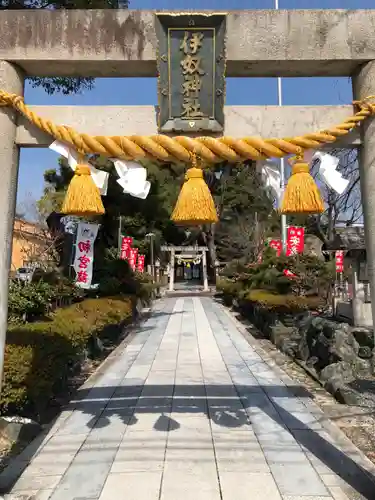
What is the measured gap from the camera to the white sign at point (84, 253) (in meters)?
12.5

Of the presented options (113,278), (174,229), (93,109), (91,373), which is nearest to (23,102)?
(93,109)

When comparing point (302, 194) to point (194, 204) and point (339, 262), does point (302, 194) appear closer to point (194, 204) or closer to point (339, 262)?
point (194, 204)

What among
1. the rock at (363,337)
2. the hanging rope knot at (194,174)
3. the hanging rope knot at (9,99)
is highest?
the hanging rope knot at (9,99)

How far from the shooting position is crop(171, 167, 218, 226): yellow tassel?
3.04 meters

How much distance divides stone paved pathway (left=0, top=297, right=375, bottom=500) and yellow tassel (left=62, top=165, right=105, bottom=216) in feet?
7.61

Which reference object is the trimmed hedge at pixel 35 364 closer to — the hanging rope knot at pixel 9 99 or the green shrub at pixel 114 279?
the hanging rope knot at pixel 9 99

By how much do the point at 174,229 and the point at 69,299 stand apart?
25443mm

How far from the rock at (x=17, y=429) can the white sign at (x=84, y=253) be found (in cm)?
792

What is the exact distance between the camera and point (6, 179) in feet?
10.7

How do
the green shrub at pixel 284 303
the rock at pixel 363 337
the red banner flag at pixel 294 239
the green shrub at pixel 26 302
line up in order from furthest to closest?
the red banner flag at pixel 294 239 → the green shrub at pixel 284 303 → the rock at pixel 363 337 → the green shrub at pixel 26 302

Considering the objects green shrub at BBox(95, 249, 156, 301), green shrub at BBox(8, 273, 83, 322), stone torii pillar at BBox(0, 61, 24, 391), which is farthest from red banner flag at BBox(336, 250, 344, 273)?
stone torii pillar at BBox(0, 61, 24, 391)

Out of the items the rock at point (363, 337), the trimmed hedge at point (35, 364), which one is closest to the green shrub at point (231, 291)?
the rock at point (363, 337)

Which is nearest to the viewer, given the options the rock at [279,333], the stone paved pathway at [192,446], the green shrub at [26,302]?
the stone paved pathway at [192,446]

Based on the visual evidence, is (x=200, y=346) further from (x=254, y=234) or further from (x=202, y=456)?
(x=254, y=234)
